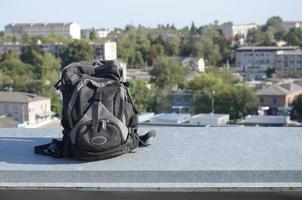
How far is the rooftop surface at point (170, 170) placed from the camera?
920 mm

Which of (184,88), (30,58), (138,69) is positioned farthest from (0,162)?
(138,69)

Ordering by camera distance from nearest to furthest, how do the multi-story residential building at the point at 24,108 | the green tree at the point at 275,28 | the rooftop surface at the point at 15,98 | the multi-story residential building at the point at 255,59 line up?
the multi-story residential building at the point at 24,108, the rooftop surface at the point at 15,98, the multi-story residential building at the point at 255,59, the green tree at the point at 275,28

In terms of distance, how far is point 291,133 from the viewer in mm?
1230

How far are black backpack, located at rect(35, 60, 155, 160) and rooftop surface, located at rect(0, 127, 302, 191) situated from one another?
0.7 inches

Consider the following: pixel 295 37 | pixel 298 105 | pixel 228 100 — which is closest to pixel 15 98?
pixel 228 100

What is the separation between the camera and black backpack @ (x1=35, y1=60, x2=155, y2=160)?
99 centimetres

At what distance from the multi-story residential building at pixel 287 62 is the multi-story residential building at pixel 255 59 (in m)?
0.77

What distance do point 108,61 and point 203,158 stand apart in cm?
24

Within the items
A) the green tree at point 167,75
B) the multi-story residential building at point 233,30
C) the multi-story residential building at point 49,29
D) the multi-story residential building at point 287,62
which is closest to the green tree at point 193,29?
the multi-story residential building at point 233,30

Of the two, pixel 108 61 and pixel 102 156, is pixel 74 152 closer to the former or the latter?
pixel 102 156

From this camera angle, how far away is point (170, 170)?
3.05ft

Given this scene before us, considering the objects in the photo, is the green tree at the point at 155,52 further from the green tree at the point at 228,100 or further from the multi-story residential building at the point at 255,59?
the green tree at the point at 228,100

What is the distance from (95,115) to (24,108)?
9.95m

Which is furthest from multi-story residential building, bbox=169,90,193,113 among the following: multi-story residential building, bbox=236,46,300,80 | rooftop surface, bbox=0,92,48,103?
multi-story residential building, bbox=236,46,300,80
